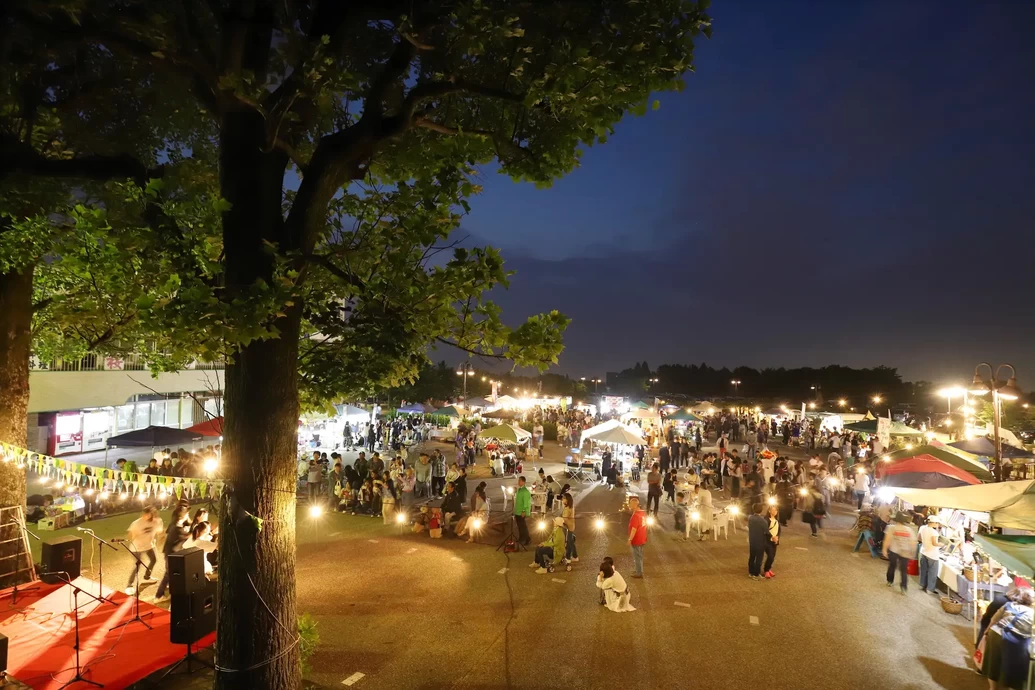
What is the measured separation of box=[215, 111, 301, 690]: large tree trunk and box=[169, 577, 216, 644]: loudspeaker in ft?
7.82

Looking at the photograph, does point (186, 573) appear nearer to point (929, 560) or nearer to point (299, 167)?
point (299, 167)

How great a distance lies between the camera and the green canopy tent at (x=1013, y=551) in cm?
614

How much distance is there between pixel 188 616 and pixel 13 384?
16.3 ft

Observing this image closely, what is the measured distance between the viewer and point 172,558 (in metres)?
6.37

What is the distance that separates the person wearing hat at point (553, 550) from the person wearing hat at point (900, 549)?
607cm

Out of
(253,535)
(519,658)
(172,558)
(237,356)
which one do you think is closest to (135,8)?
(237,356)

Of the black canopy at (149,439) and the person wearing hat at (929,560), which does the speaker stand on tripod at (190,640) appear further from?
the person wearing hat at (929,560)

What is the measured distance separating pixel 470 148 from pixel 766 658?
7.50 meters

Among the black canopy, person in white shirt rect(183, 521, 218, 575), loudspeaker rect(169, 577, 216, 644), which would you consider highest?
the black canopy

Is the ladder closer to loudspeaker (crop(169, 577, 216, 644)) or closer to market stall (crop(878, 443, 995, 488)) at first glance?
loudspeaker (crop(169, 577, 216, 644))

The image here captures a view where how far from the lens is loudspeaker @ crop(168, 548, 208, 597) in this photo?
6309mm

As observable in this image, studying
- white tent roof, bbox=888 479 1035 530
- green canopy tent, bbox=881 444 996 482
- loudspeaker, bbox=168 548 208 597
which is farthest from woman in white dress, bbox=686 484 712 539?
loudspeaker, bbox=168 548 208 597

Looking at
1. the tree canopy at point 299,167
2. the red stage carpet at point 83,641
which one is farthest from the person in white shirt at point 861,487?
the red stage carpet at point 83,641

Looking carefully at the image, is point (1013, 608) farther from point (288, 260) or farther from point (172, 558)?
point (172, 558)
